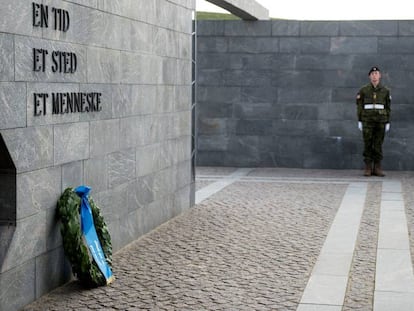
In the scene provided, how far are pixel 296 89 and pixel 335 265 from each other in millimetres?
9269

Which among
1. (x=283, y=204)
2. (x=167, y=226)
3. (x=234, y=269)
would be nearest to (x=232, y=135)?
(x=283, y=204)

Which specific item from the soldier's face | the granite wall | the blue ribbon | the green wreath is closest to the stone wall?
the soldier's face

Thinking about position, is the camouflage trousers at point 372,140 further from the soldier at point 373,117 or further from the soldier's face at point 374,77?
the soldier's face at point 374,77

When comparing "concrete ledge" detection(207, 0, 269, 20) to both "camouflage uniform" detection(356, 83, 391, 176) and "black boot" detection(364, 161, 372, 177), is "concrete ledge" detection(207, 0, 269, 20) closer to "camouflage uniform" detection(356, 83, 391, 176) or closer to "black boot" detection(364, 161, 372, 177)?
"camouflage uniform" detection(356, 83, 391, 176)

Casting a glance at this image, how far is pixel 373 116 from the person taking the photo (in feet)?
50.4

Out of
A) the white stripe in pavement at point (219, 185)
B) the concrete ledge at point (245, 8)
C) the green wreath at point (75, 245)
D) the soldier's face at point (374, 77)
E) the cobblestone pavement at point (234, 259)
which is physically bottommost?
the white stripe in pavement at point (219, 185)

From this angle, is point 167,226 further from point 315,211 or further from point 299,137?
point 299,137

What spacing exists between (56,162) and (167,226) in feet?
10.5

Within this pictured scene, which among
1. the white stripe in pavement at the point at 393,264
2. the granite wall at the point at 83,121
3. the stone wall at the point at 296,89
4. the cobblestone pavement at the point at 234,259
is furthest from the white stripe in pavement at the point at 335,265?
the stone wall at the point at 296,89

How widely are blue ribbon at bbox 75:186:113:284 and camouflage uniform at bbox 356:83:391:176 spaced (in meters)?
9.11

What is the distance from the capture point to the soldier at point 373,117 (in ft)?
50.3

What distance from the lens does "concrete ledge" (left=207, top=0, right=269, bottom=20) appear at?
1408 centimetres

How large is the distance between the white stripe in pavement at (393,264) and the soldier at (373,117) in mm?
3687

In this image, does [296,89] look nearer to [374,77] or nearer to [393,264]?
[374,77]
